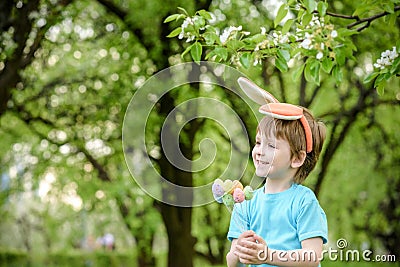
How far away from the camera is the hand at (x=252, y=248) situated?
227cm

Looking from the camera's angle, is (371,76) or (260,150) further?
(371,76)

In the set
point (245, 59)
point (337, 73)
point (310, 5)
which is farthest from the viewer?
point (337, 73)

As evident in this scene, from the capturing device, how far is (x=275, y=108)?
241cm

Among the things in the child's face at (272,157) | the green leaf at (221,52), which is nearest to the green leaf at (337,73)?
the green leaf at (221,52)

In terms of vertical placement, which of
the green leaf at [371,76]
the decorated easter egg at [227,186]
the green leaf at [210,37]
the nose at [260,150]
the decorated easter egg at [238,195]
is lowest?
the decorated easter egg at [238,195]

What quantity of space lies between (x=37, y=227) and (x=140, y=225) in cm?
960

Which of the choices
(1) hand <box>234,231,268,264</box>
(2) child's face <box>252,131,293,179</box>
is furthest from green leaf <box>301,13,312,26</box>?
(1) hand <box>234,231,268,264</box>

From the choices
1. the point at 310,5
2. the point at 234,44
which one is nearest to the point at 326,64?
the point at 310,5

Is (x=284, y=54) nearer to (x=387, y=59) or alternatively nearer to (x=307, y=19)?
(x=307, y=19)

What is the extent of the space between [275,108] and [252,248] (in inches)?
18.9

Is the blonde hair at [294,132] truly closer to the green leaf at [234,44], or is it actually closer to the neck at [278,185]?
the neck at [278,185]

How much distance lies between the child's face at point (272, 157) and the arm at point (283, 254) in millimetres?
266

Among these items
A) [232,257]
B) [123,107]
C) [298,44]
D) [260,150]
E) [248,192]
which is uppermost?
[298,44]

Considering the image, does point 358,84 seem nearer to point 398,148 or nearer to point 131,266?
point 398,148
